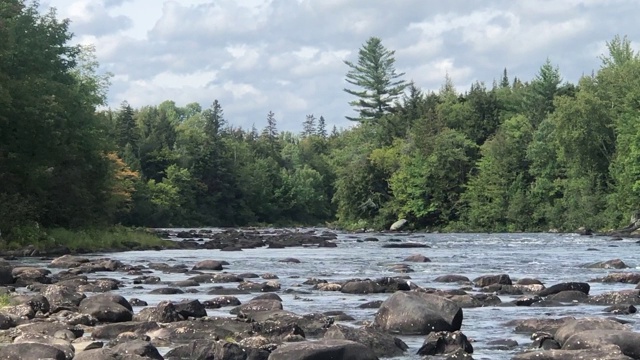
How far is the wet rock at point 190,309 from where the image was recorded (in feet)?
64.7

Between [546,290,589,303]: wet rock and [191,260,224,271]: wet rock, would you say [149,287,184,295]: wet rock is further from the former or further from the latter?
[191,260,224,271]: wet rock

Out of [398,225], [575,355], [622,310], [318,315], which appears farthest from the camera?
[398,225]

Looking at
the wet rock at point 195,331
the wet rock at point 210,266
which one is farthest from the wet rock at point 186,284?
the wet rock at point 195,331

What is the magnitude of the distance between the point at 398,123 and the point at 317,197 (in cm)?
4123

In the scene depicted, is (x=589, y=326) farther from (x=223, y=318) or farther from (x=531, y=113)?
(x=531, y=113)

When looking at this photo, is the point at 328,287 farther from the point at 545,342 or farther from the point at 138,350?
the point at 138,350

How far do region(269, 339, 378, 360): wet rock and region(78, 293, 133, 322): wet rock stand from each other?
593cm

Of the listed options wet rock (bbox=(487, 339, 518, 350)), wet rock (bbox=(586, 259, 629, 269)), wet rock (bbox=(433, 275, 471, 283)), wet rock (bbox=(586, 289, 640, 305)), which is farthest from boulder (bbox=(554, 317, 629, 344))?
wet rock (bbox=(586, 259, 629, 269))


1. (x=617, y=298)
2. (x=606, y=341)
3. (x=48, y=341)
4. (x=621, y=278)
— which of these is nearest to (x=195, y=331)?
(x=48, y=341)

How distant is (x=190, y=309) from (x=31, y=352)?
566 cm

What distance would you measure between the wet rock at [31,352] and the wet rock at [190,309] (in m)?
5.28

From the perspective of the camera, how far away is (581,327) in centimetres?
1622

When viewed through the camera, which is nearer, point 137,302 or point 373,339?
point 373,339

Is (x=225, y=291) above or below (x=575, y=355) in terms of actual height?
above
